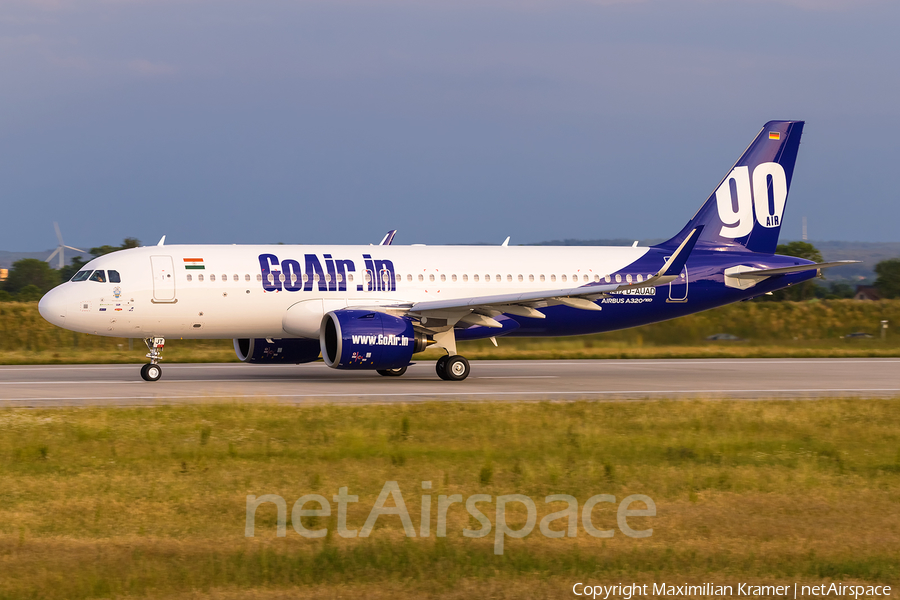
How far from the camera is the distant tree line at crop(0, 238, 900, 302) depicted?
51375 millimetres

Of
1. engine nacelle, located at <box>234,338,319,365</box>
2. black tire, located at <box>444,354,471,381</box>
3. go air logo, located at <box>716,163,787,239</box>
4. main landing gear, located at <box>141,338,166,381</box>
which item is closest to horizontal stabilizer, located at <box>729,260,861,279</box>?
go air logo, located at <box>716,163,787,239</box>

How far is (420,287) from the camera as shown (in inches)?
A: 1008

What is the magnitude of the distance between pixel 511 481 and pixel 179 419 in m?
6.74

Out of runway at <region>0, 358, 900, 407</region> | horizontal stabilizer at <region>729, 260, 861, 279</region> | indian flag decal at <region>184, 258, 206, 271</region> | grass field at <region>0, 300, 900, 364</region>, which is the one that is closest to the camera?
runway at <region>0, 358, 900, 407</region>

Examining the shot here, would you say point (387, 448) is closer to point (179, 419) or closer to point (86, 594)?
point (179, 419)

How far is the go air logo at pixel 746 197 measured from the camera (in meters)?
29.2

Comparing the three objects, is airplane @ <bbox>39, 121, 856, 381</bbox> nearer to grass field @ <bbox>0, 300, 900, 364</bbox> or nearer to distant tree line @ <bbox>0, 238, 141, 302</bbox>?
grass field @ <bbox>0, 300, 900, 364</bbox>

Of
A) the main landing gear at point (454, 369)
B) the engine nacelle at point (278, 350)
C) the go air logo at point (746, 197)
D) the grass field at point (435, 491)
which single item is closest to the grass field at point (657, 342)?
the engine nacelle at point (278, 350)

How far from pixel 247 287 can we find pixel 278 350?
2559 mm

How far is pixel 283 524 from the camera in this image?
8977mm

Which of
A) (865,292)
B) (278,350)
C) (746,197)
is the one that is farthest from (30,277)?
(865,292)

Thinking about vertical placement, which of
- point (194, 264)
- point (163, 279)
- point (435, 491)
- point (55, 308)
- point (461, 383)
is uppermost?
point (194, 264)

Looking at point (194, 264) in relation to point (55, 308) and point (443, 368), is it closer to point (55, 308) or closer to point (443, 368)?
point (55, 308)

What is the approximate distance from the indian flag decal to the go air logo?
48.4ft
